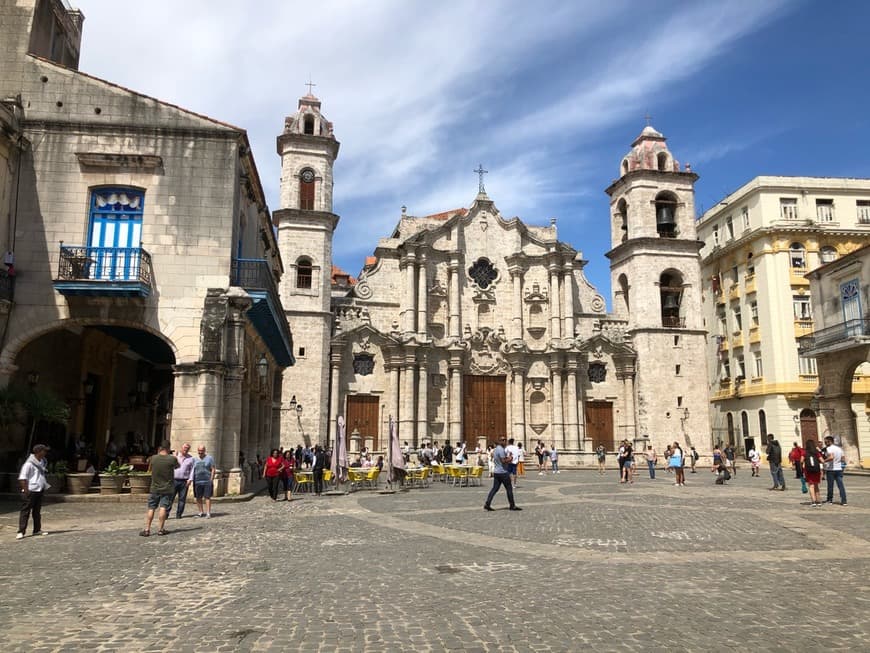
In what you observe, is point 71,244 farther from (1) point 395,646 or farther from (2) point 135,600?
(1) point 395,646

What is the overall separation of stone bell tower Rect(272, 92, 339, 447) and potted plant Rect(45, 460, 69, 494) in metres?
17.1

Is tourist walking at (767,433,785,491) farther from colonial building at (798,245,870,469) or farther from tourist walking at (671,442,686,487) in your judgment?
colonial building at (798,245,870,469)

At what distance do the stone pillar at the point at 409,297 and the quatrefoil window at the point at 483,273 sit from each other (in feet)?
13.3

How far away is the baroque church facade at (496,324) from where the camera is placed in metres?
36.2

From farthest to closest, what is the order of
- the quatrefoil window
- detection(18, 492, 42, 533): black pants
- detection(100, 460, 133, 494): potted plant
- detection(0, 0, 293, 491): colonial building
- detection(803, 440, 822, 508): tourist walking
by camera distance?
1. the quatrefoil window
2. detection(0, 0, 293, 491): colonial building
3. detection(100, 460, 133, 494): potted plant
4. detection(803, 440, 822, 508): tourist walking
5. detection(18, 492, 42, 533): black pants

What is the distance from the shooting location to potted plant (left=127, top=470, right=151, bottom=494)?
16.1 m

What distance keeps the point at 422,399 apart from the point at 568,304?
418 inches

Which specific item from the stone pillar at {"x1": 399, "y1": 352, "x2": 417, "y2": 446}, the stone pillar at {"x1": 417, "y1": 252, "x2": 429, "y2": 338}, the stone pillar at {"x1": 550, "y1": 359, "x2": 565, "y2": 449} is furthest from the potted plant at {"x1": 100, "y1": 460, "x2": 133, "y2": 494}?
the stone pillar at {"x1": 550, "y1": 359, "x2": 565, "y2": 449}

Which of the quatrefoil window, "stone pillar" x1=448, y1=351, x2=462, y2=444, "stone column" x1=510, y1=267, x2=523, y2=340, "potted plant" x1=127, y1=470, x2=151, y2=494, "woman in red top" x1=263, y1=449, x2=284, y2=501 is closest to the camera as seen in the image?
"potted plant" x1=127, y1=470, x2=151, y2=494

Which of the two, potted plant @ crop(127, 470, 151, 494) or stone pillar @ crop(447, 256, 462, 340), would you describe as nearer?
potted plant @ crop(127, 470, 151, 494)

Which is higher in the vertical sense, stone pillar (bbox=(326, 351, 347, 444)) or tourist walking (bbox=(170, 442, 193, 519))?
stone pillar (bbox=(326, 351, 347, 444))

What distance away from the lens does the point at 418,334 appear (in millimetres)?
37688

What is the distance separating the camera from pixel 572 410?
3847cm

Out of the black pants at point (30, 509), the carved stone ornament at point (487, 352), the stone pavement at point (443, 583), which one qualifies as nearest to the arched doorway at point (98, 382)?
the stone pavement at point (443, 583)
